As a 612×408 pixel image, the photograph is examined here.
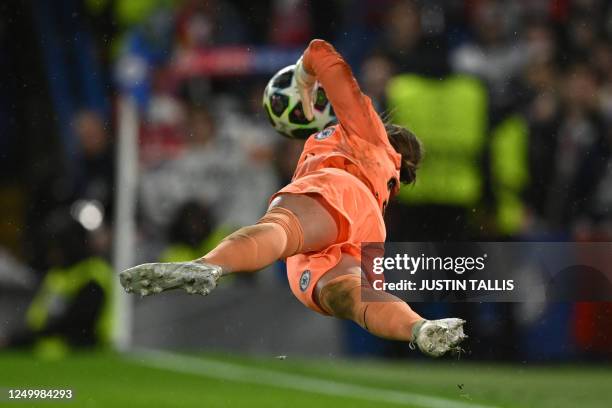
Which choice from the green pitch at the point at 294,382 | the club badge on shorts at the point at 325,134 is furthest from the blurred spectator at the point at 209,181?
the club badge on shorts at the point at 325,134

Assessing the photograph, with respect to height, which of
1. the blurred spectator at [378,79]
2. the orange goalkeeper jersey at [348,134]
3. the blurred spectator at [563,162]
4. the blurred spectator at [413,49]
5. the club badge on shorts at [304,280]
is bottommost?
the club badge on shorts at [304,280]

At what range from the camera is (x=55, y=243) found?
1020 cm

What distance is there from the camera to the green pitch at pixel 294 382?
285 inches

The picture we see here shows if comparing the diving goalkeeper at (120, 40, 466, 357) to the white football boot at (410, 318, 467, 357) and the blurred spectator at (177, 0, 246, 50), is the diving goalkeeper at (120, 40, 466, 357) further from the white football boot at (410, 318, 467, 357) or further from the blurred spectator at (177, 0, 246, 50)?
the blurred spectator at (177, 0, 246, 50)

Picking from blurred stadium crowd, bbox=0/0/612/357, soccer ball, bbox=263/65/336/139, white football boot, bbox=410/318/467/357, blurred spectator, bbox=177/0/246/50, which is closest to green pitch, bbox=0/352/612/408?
blurred stadium crowd, bbox=0/0/612/357

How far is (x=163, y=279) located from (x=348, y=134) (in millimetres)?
1293

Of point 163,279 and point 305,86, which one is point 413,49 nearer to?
point 305,86

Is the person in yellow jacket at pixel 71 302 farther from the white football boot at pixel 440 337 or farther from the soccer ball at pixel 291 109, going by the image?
the white football boot at pixel 440 337

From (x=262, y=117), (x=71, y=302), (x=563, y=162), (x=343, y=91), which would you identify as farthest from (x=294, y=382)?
(x=343, y=91)

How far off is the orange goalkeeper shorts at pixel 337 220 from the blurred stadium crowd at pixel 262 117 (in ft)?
9.35

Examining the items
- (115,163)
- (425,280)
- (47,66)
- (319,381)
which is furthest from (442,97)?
(47,66)

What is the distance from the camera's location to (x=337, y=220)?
5242 mm

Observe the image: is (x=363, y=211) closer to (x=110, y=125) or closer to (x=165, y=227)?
(x=165, y=227)

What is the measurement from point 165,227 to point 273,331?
122 cm
